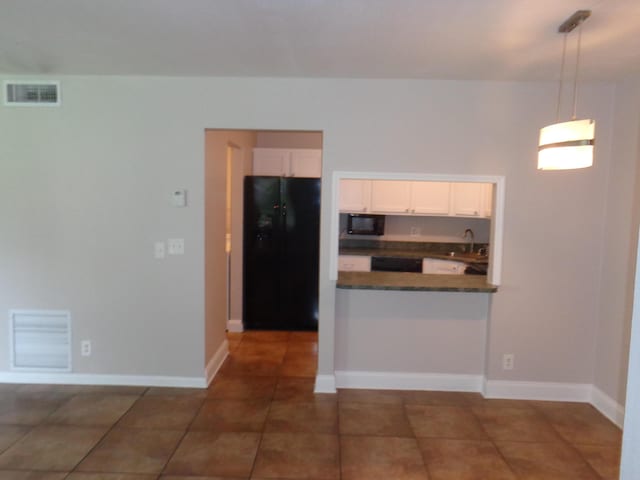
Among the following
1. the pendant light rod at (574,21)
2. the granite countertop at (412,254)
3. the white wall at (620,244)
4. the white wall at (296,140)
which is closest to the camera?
the pendant light rod at (574,21)

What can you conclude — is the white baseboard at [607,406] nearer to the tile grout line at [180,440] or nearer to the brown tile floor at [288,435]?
the brown tile floor at [288,435]

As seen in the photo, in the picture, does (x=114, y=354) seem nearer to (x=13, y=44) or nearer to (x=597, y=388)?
(x=13, y=44)

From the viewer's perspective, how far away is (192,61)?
112 inches

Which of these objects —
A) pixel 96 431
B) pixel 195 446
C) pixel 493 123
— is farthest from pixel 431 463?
pixel 493 123

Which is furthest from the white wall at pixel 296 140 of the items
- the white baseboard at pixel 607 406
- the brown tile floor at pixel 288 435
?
the white baseboard at pixel 607 406

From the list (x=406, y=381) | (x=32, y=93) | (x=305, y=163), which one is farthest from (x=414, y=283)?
(x=32, y=93)

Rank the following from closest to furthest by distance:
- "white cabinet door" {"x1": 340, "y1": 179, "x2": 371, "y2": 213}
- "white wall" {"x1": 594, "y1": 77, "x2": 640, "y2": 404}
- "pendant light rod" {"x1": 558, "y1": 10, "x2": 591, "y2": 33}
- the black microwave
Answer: "pendant light rod" {"x1": 558, "y1": 10, "x2": 591, "y2": 33}
"white wall" {"x1": 594, "y1": 77, "x2": 640, "y2": 404}
"white cabinet door" {"x1": 340, "y1": 179, "x2": 371, "y2": 213}
the black microwave

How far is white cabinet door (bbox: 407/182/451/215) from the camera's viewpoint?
198 inches

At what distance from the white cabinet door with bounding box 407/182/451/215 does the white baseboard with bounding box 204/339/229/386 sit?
8.76 ft

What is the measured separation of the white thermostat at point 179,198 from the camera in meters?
3.28

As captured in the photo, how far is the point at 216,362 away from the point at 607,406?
122 inches

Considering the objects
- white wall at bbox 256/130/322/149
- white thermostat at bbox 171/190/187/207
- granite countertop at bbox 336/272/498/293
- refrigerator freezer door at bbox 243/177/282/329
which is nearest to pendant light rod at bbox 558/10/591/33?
granite countertop at bbox 336/272/498/293

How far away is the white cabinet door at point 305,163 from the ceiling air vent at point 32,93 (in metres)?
2.51

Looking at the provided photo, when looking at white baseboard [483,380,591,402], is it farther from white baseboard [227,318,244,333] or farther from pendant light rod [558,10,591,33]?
white baseboard [227,318,244,333]
